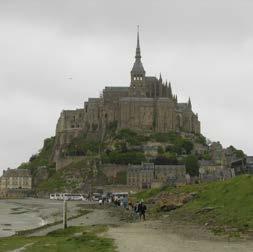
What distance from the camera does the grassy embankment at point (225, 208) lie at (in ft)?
104

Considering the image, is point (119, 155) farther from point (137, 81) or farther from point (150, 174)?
point (137, 81)

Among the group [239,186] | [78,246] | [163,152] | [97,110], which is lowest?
[78,246]

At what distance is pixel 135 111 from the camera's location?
522 ft

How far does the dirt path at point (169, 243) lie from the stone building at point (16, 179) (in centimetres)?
13322

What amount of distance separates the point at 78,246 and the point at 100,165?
116953 mm

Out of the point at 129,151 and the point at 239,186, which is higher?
the point at 129,151

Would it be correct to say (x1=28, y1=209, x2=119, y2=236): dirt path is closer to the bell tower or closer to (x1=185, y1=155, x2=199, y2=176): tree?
(x1=185, y1=155, x2=199, y2=176): tree

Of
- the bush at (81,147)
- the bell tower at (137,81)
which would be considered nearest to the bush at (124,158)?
the bush at (81,147)

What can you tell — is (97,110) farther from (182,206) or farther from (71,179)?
(182,206)

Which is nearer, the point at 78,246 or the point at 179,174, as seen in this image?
the point at 78,246

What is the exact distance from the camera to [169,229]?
1291 inches

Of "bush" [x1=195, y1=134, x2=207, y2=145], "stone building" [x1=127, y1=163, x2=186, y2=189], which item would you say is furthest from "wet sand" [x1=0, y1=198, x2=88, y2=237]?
"bush" [x1=195, y1=134, x2=207, y2=145]

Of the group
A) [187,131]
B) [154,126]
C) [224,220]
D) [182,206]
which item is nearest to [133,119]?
[154,126]

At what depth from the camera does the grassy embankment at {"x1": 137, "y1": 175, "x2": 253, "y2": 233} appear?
31.8 meters
